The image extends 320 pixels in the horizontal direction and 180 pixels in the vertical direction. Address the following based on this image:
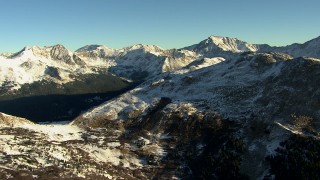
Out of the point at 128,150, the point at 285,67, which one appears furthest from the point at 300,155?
the point at 285,67

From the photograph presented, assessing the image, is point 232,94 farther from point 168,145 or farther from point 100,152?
point 100,152

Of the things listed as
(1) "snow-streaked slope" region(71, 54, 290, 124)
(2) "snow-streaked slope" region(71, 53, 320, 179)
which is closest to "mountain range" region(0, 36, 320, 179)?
(2) "snow-streaked slope" region(71, 53, 320, 179)

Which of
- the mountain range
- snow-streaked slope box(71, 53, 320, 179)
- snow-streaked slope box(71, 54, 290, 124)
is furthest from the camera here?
snow-streaked slope box(71, 54, 290, 124)

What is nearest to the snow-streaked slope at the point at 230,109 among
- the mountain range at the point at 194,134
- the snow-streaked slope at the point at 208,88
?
the snow-streaked slope at the point at 208,88

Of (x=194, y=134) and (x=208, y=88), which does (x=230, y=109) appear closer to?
(x=194, y=134)

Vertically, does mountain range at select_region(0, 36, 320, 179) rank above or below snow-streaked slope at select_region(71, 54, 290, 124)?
below

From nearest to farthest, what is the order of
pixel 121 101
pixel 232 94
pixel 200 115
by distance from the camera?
1. pixel 200 115
2. pixel 232 94
3. pixel 121 101

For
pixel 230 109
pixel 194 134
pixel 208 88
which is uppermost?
pixel 208 88

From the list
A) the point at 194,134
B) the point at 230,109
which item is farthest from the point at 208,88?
the point at 194,134

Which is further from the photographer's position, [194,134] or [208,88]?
[208,88]

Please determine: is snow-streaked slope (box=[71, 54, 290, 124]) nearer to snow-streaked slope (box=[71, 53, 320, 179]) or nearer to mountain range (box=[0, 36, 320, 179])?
snow-streaked slope (box=[71, 53, 320, 179])

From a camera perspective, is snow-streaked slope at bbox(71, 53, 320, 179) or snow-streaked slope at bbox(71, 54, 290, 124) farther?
snow-streaked slope at bbox(71, 54, 290, 124)
